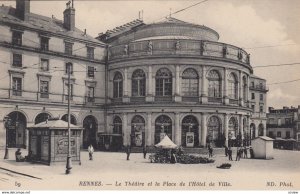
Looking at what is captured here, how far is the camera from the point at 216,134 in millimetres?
30781

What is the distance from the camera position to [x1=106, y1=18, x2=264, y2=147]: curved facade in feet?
98.1

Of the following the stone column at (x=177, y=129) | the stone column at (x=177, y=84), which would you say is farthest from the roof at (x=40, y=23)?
the stone column at (x=177, y=129)

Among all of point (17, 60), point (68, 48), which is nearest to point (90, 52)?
point (68, 48)

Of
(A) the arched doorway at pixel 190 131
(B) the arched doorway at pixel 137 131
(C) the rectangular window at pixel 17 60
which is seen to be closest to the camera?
(C) the rectangular window at pixel 17 60

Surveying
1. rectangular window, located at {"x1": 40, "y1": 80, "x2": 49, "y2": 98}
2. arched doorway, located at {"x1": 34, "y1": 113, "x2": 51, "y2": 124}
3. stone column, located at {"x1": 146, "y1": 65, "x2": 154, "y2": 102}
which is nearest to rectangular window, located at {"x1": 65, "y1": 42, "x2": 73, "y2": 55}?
rectangular window, located at {"x1": 40, "y1": 80, "x2": 49, "y2": 98}

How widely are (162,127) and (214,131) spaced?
4.23 meters

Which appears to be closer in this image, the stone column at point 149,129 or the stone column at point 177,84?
the stone column at point 177,84

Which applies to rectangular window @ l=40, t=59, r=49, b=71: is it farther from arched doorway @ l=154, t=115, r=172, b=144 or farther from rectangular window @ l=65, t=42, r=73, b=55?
arched doorway @ l=154, t=115, r=172, b=144

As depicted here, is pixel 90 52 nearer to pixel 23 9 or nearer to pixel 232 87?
pixel 23 9

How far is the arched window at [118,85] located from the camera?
32406mm

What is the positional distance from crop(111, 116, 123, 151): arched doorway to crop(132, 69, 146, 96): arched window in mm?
2937

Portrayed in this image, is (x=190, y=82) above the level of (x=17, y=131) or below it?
above

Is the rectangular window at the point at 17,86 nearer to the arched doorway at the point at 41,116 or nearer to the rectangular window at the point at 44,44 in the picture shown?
the arched doorway at the point at 41,116

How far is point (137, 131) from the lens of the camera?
1227 inches
